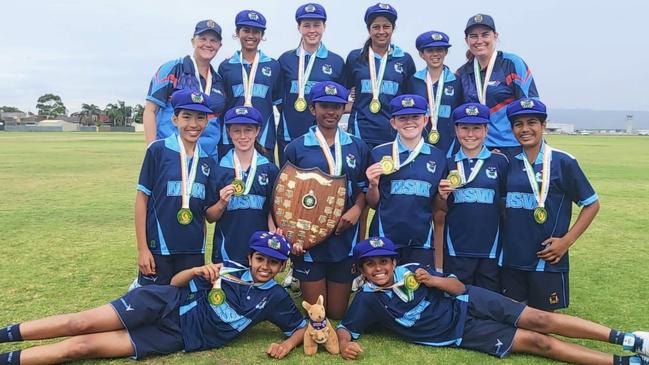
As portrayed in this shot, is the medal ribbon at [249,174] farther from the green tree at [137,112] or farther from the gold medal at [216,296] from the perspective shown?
the green tree at [137,112]

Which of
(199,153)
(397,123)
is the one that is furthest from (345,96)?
(199,153)

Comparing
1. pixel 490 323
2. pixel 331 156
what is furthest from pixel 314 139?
pixel 490 323

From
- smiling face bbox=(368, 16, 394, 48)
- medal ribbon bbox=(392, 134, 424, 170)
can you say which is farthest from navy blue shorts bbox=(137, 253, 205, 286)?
smiling face bbox=(368, 16, 394, 48)

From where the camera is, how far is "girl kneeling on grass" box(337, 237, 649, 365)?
419cm

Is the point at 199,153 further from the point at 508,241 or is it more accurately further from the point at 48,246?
the point at 48,246

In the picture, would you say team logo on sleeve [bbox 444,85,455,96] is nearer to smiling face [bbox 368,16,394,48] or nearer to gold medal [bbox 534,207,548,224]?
smiling face [bbox 368,16,394,48]

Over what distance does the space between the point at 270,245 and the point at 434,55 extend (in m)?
2.74

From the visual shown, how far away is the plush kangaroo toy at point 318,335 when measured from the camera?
4.17 metres

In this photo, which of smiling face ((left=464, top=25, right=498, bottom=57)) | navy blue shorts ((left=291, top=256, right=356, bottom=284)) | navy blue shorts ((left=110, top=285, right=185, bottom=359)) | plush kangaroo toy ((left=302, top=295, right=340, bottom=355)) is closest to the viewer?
navy blue shorts ((left=110, top=285, right=185, bottom=359))

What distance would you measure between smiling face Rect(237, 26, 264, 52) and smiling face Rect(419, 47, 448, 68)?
1.73 meters

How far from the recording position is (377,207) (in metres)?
5.00

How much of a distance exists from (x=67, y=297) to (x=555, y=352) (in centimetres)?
444

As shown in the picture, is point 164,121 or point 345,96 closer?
point 345,96

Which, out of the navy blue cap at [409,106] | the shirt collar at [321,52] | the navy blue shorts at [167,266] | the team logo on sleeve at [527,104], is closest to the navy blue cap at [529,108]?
the team logo on sleeve at [527,104]
